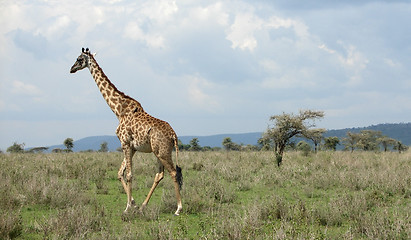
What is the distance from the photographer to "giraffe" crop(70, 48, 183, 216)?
9.20 meters

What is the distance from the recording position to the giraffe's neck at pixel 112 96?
10.4m

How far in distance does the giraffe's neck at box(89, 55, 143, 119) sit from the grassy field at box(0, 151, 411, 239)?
229 centimetres

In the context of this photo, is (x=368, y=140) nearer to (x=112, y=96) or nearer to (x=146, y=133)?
(x=112, y=96)

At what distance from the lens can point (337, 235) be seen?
6977mm

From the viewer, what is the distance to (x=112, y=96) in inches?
424

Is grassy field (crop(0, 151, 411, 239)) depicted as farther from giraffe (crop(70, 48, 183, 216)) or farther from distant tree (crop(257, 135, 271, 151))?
distant tree (crop(257, 135, 271, 151))

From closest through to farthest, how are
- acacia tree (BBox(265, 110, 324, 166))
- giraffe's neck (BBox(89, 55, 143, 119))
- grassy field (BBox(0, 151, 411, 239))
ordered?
grassy field (BBox(0, 151, 411, 239))
giraffe's neck (BBox(89, 55, 143, 119))
acacia tree (BBox(265, 110, 324, 166))

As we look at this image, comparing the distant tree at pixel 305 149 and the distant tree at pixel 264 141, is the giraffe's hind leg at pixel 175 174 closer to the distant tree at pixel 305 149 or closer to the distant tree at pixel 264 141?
the distant tree at pixel 264 141

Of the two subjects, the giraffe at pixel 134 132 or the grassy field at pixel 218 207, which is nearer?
the grassy field at pixel 218 207

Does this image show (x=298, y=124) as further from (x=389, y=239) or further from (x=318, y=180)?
(x=389, y=239)

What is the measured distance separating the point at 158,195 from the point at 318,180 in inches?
210

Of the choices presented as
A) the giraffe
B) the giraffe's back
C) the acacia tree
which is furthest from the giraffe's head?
the acacia tree

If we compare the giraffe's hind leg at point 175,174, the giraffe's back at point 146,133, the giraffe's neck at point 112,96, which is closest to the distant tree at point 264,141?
the giraffe's neck at point 112,96

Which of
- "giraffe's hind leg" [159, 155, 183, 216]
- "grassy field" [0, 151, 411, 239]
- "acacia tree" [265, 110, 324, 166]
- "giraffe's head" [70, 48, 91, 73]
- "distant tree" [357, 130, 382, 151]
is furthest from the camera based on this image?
"distant tree" [357, 130, 382, 151]
